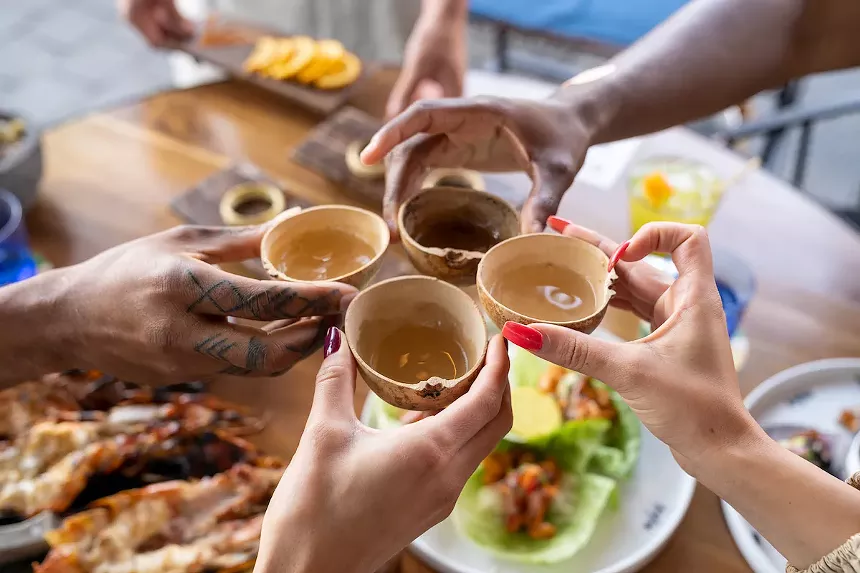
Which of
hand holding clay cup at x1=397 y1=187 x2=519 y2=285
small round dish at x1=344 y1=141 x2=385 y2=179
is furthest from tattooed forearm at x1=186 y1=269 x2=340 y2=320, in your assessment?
small round dish at x1=344 y1=141 x2=385 y2=179

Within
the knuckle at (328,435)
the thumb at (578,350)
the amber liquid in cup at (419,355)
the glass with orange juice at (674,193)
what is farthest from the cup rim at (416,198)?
the glass with orange juice at (674,193)

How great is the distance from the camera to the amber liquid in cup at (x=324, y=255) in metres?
1.16

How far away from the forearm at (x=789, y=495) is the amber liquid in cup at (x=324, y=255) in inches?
25.1

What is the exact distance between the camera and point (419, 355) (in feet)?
3.51

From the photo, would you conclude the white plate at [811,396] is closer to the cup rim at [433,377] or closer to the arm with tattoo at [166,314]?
the cup rim at [433,377]

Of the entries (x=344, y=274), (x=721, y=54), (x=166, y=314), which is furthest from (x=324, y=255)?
(x=721, y=54)

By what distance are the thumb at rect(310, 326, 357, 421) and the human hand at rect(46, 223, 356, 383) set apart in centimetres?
10

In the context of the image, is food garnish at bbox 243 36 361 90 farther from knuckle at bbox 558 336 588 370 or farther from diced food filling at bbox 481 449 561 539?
knuckle at bbox 558 336 588 370

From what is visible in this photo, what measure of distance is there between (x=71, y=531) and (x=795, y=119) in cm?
194

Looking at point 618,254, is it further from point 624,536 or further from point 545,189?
point 624,536

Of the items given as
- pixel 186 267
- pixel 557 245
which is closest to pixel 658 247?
pixel 557 245

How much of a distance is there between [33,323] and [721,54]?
1.51 meters

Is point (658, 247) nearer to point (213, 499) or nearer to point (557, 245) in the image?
point (557, 245)

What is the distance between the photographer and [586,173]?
72.4 inches
